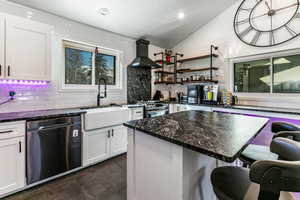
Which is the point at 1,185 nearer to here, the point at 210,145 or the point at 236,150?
the point at 210,145

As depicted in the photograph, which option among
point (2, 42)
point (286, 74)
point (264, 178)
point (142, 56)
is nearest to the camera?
point (264, 178)

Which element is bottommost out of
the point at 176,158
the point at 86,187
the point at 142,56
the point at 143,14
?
the point at 86,187

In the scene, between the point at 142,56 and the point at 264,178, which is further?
the point at 142,56

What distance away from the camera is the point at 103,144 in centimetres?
251

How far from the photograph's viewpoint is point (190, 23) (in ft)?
11.8

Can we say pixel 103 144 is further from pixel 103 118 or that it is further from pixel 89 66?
pixel 89 66

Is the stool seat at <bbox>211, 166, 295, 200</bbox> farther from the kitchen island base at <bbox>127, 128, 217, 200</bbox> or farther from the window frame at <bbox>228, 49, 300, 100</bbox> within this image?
the window frame at <bbox>228, 49, 300, 100</bbox>

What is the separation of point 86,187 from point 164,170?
132 centimetres

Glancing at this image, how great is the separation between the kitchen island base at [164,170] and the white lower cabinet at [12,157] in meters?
1.35

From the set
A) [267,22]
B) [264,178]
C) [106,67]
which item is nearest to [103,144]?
[106,67]

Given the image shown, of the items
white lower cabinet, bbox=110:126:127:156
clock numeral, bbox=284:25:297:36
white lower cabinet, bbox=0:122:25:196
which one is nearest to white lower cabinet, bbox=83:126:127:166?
white lower cabinet, bbox=110:126:127:156

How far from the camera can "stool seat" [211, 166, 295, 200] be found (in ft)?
2.79

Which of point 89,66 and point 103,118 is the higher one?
point 89,66

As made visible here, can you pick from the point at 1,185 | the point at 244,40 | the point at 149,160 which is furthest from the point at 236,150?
the point at 244,40
